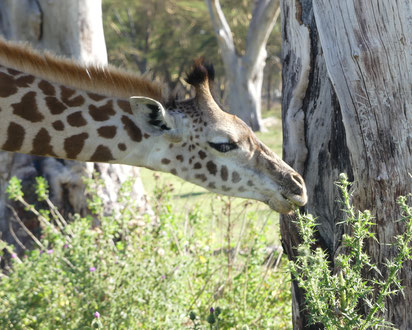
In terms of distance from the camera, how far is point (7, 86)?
3248 mm

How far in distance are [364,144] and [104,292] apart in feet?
7.05

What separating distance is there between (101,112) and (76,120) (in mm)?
142

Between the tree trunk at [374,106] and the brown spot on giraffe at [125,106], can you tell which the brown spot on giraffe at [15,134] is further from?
the tree trunk at [374,106]

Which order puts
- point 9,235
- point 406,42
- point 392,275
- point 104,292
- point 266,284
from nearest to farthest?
point 392,275, point 406,42, point 104,292, point 266,284, point 9,235

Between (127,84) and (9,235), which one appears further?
(9,235)

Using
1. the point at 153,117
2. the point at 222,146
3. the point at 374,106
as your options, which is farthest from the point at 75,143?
the point at 374,106

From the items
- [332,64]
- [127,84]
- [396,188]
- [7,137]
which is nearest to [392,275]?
[396,188]

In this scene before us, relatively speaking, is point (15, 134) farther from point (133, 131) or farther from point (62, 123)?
point (133, 131)

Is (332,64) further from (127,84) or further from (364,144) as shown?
(127,84)

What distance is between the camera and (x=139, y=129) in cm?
330

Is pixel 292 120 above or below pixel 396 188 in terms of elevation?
above

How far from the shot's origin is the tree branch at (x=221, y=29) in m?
17.6

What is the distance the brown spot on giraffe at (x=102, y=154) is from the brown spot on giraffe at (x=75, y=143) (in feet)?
0.28

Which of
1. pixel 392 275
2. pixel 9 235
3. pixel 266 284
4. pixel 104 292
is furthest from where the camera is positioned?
pixel 9 235
